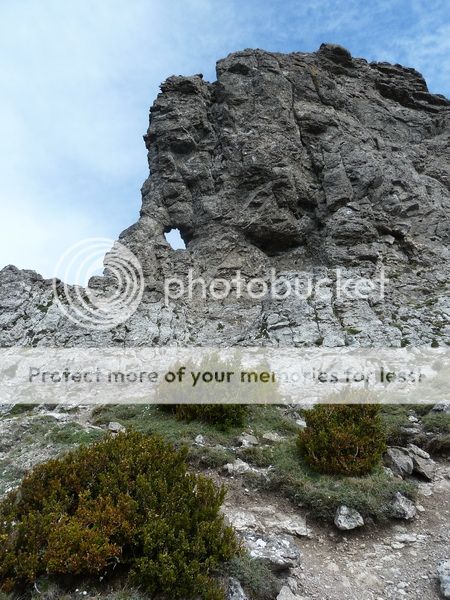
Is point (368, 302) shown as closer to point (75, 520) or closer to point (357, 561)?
point (357, 561)

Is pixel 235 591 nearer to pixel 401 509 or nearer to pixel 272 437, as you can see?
pixel 401 509

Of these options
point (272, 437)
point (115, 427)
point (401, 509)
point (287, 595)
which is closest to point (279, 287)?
point (272, 437)

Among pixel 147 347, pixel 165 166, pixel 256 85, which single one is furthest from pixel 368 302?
pixel 256 85

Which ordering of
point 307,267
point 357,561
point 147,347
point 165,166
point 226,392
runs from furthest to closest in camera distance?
point 165,166 < point 307,267 < point 147,347 < point 226,392 < point 357,561

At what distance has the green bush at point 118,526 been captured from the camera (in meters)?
6.45

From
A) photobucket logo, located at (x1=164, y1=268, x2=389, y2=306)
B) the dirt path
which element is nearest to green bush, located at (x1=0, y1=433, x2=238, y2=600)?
the dirt path

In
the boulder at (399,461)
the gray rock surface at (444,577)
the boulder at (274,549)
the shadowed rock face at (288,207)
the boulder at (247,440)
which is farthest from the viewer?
the shadowed rock face at (288,207)

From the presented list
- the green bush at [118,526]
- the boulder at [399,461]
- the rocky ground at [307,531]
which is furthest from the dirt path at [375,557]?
the green bush at [118,526]

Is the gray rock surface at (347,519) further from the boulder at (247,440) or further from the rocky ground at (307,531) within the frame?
the boulder at (247,440)

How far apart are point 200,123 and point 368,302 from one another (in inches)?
758

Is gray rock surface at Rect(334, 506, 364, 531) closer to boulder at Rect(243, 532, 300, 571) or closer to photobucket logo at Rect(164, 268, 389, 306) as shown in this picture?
boulder at Rect(243, 532, 300, 571)

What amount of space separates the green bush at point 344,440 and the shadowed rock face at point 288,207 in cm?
915

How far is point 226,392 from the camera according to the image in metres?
14.9

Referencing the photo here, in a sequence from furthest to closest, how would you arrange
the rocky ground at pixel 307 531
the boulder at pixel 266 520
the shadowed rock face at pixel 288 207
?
1. the shadowed rock face at pixel 288 207
2. the boulder at pixel 266 520
3. the rocky ground at pixel 307 531
